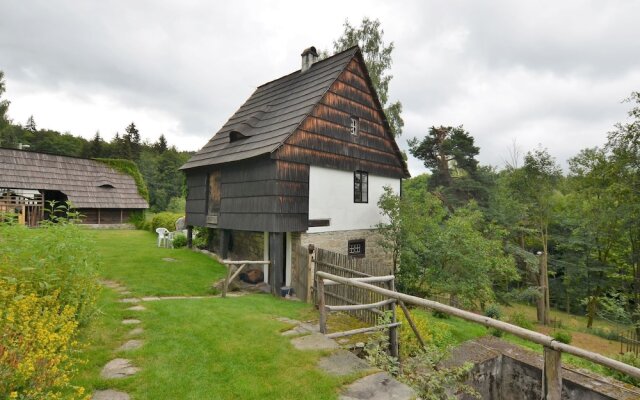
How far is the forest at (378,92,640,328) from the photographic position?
1398 centimetres

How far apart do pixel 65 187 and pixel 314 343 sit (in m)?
28.3

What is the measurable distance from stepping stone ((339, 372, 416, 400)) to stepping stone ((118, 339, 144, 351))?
3787mm

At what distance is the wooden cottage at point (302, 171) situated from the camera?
39.1ft

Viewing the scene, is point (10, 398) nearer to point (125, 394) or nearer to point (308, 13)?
point (125, 394)

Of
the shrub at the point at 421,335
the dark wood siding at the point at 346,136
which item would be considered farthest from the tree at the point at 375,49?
the shrub at the point at 421,335

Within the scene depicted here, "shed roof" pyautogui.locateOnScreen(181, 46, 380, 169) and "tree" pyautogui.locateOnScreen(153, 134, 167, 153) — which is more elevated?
"tree" pyautogui.locateOnScreen(153, 134, 167, 153)

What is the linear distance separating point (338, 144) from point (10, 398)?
12217 mm

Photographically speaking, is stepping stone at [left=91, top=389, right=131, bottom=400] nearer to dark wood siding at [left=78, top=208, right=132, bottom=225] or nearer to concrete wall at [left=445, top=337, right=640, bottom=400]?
concrete wall at [left=445, top=337, right=640, bottom=400]

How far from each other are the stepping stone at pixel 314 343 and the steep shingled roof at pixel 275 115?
7135 mm

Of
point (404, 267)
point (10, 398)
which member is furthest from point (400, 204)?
point (10, 398)

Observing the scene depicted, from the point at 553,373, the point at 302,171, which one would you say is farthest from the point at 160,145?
the point at 553,373

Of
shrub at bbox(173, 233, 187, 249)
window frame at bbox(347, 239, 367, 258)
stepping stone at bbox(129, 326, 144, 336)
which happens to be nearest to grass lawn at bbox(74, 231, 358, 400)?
stepping stone at bbox(129, 326, 144, 336)

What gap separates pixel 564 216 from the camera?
27656mm

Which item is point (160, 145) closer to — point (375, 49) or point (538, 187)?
point (375, 49)
